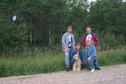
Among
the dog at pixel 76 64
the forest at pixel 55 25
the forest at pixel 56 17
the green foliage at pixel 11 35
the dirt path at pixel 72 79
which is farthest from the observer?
the forest at pixel 56 17

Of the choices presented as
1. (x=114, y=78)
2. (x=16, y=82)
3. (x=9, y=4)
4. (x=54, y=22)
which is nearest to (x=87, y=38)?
(x=114, y=78)

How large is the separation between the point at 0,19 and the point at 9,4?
785 centimetres

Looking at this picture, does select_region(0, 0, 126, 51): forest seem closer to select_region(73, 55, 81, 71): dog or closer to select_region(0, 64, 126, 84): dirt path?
select_region(73, 55, 81, 71): dog

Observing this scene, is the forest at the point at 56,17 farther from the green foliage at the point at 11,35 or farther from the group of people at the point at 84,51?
the group of people at the point at 84,51

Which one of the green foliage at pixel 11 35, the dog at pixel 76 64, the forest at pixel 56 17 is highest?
the forest at pixel 56 17

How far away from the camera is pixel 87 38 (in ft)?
21.5

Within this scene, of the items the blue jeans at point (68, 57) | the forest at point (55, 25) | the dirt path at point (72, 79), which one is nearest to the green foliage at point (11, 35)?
the forest at point (55, 25)

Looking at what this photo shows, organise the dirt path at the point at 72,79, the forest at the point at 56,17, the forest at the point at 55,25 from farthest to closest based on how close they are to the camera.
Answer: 1. the forest at the point at 56,17
2. the forest at the point at 55,25
3. the dirt path at the point at 72,79

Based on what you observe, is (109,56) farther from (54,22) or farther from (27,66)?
(54,22)

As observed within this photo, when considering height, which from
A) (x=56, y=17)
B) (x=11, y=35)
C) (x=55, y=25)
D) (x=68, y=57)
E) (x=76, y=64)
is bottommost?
(x=76, y=64)

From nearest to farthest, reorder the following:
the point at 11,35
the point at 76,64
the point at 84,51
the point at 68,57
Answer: the point at 76,64, the point at 68,57, the point at 84,51, the point at 11,35

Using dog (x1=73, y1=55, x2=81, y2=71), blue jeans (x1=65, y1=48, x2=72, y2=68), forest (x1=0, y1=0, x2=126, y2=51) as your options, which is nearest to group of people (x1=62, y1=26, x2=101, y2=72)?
blue jeans (x1=65, y1=48, x2=72, y2=68)

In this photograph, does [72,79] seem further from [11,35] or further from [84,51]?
[11,35]

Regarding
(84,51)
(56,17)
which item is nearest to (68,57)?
(84,51)
